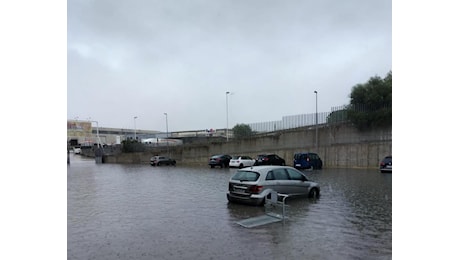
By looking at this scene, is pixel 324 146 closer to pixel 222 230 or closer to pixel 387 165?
pixel 387 165

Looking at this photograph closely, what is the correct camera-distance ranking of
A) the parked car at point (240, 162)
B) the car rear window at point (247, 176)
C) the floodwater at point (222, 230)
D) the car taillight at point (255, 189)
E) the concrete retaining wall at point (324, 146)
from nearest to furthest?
the floodwater at point (222, 230) < the car taillight at point (255, 189) < the car rear window at point (247, 176) < the concrete retaining wall at point (324, 146) < the parked car at point (240, 162)

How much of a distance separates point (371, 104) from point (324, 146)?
22.3 feet

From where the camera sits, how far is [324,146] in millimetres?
38281

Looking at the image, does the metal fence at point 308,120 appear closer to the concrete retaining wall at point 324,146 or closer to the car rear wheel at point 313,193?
the concrete retaining wall at point 324,146

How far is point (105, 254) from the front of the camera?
21.8 ft

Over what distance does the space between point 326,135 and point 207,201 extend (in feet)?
92.1

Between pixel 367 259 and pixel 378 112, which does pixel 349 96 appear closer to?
pixel 378 112

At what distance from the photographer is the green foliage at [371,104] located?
34.9 m

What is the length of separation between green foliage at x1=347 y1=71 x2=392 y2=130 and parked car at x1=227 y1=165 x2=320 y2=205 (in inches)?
983

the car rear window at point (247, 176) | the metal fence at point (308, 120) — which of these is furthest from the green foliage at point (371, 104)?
the car rear window at point (247, 176)

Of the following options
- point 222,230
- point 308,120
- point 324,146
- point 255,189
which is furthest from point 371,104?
point 222,230

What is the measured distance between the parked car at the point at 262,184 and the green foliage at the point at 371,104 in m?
25.0
